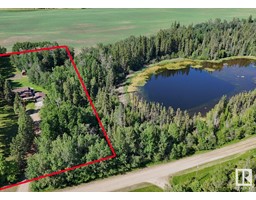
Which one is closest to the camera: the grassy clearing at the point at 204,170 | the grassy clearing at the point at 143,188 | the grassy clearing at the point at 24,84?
the grassy clearing at the point at 143,188

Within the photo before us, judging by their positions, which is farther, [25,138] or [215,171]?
[25,138]

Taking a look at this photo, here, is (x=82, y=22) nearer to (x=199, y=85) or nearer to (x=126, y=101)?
(x=126, y=101)

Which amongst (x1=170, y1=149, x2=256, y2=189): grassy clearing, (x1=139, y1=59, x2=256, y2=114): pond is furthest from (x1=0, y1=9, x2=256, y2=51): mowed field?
(x1=170, y1=149, x2=256, y2=189): grassy clearing

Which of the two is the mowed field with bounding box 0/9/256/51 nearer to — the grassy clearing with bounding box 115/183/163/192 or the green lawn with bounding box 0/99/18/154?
the green lawn with bounding box 0/99/18/154

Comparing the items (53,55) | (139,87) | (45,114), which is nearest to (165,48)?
(139,87)

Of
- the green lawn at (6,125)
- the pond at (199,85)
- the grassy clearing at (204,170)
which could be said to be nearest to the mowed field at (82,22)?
the green lawn at (6,125)

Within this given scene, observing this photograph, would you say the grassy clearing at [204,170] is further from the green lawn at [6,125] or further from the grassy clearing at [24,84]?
the grassy clearing at [24,84]

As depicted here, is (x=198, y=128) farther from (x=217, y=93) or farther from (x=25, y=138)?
(x=25, y=138)
